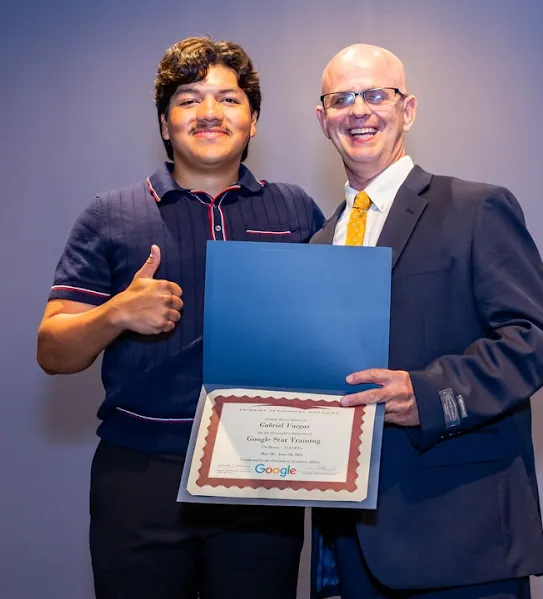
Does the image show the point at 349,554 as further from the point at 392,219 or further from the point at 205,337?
the point at 392,219

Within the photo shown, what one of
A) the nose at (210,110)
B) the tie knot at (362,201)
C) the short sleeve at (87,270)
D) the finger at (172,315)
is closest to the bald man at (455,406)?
the tie knot at (362,201)

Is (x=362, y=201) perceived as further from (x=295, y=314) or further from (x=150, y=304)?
(x=150, y=304)

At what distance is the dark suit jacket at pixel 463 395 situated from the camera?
1.56m

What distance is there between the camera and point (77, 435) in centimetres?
317

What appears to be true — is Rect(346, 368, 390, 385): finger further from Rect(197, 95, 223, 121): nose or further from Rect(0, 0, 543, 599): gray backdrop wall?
Rect(0, 0, 543, 599): gray backdrop wall

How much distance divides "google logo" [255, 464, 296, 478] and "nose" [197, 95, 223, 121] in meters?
0.83

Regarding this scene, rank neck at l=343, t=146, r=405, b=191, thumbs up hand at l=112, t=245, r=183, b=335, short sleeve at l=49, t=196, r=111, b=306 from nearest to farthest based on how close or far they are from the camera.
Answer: thumbs up hand at l=112, t=245, r=183, b=335
neck at l=343, t=146, r=405, b=191
short sleeve at l=49, t=196, r=111, b=306

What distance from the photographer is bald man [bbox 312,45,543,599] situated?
156 centimetres

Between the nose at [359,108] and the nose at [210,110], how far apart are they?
12.6 inches

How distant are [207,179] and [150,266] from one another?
356 millimetres

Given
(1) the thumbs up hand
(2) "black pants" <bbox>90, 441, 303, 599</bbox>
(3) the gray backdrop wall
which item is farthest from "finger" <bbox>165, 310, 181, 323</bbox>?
(3) the gray backdrop wall

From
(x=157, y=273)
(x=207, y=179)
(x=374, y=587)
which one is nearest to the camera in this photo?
(x=374, y=587)

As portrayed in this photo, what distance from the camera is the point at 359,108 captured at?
180 centimetres

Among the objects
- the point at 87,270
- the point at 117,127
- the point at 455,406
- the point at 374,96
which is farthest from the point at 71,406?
the point at 455,406
